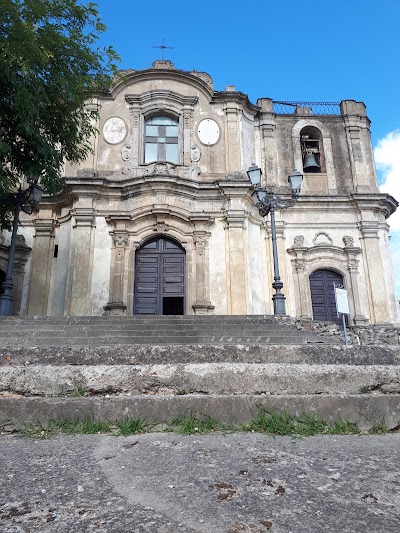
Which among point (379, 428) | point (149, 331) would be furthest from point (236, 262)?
point (379, 428)

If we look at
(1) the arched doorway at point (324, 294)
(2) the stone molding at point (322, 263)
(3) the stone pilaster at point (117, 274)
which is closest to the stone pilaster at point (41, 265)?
(3) the stone pilaster at point (117, 274)

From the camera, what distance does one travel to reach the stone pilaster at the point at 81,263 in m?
13.0

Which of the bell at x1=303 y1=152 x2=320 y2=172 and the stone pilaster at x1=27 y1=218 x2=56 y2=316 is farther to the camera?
the bell at x1=303 y1=152 x2=320 y2=172

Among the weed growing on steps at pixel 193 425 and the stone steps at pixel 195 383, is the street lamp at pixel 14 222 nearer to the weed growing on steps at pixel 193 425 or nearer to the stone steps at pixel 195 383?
the stone steps at pixel 195 383

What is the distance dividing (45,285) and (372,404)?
12444mm

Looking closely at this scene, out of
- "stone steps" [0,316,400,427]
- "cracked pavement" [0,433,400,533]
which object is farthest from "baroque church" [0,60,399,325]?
"cracked pavement" [0,433,400,533]

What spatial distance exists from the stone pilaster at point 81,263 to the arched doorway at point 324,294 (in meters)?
8.06

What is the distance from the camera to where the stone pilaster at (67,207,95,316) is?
13.0 metres

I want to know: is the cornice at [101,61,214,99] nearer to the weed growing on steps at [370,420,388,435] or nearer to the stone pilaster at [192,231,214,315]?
the stone pilaster at [192,231,214,315]

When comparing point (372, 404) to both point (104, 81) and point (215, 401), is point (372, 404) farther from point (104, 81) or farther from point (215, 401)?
point (104, 81)

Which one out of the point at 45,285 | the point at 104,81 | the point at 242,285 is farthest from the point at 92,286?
the point at 104,81

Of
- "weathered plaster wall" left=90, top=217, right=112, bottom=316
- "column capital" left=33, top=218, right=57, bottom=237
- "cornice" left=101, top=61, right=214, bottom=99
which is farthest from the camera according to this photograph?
"cornice" left=101, top=61, right=214, bottom=99

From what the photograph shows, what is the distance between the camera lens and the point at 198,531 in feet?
6.24

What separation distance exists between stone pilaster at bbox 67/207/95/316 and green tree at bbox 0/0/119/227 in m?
3.20
